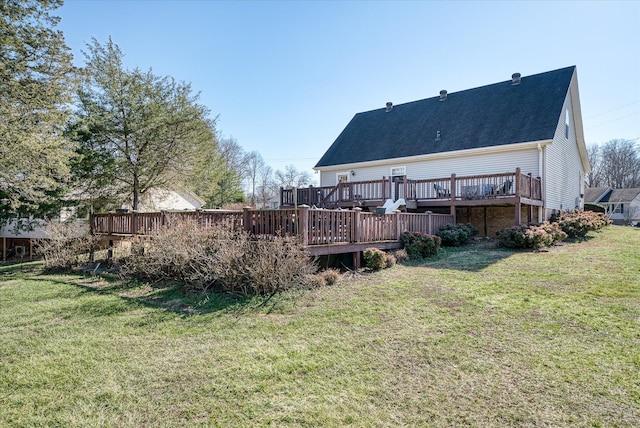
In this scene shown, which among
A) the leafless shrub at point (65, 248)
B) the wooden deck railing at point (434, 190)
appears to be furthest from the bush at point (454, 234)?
the leafless shrub at point (65, 248)

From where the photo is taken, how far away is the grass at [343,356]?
2996 mm

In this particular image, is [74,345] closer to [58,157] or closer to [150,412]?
[150,412]

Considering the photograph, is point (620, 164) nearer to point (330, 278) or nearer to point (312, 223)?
point (312, 223)

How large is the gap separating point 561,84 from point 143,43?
1722cm

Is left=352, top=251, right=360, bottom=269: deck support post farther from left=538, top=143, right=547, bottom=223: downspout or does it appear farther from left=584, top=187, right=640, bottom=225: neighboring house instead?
left=584, top=187, right=640, bottom=225: neighboring house

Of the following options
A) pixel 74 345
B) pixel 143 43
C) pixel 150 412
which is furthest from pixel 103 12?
pixel 150 412

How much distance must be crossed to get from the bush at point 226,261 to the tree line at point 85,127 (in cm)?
655

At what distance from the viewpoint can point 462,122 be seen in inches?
661

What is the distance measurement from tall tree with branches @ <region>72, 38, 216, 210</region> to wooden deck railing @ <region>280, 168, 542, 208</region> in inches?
248

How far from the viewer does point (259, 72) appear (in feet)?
62.9

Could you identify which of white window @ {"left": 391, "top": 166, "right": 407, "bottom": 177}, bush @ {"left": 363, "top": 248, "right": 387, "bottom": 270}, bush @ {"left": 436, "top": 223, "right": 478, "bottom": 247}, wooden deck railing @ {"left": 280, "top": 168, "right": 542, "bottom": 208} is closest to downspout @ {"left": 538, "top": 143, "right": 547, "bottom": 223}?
wooden deck railing @ {"left": 280, "top": 168, "right": 542, "bottom": 208}

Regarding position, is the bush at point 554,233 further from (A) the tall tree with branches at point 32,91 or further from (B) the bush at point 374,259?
(A) the tall tree with branches at point 32,91

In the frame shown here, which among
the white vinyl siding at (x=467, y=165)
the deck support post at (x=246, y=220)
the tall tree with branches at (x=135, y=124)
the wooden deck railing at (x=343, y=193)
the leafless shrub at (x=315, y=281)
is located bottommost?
the leafless shrub at (x=315, y=281)

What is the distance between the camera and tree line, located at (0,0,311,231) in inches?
420
